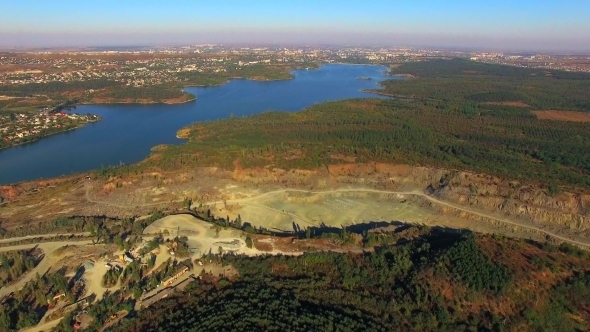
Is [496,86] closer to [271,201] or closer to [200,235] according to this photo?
[271,201]

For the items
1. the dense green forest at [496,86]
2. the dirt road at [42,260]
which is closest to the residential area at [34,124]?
the dirt road at [42,260]

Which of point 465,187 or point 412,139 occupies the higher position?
point 412,139

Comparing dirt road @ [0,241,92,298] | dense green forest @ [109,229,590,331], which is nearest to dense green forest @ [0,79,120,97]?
dirt road @ [0,241,92,298]

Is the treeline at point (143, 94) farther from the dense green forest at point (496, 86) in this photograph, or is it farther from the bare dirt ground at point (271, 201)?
the dense green forest at point (496, 86)

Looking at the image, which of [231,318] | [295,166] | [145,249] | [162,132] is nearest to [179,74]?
[162,132]

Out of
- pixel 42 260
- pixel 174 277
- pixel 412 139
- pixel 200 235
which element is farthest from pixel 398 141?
pixel 42 260
